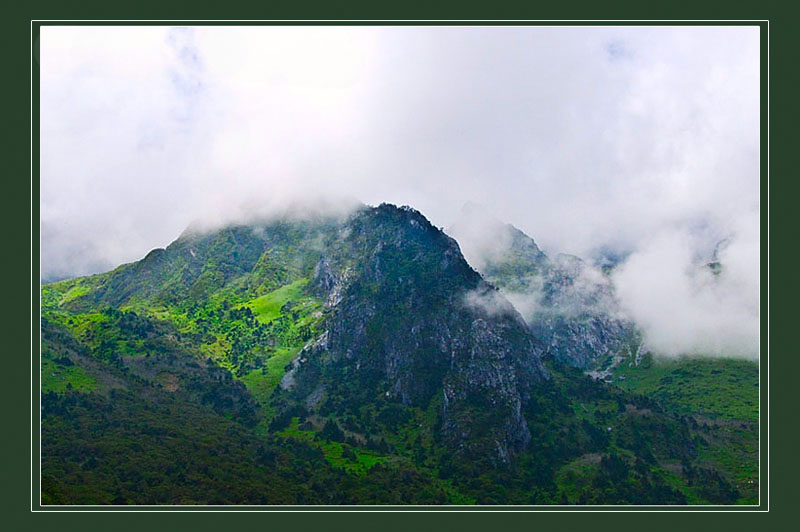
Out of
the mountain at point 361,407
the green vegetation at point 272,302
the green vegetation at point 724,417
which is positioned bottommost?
the green vegetation at point 724,417

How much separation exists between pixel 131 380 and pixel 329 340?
156ft

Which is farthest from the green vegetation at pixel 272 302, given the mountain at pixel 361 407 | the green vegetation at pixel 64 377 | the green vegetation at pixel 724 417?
the green vegetation at pixel 724 417

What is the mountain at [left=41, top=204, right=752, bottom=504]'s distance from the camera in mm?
92000

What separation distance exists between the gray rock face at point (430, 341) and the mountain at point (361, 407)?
1.31 feet

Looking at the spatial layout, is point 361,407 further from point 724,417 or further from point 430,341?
point 724,417

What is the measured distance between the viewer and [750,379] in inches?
7510

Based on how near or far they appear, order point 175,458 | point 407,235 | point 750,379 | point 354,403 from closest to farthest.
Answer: point 175,458
point 354,403
point 407,235
point 750,379

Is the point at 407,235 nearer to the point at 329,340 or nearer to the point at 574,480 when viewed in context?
the point at 329,340

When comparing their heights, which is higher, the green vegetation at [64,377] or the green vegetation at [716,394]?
the green vegetation at [64,377]

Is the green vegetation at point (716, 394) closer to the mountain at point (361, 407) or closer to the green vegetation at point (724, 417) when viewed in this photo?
the green vegetation at point (724, 417)

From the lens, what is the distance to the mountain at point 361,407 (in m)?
92.0

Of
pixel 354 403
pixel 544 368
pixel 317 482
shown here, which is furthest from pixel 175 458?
pixel 544 368

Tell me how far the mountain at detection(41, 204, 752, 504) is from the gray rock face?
1.31 ft

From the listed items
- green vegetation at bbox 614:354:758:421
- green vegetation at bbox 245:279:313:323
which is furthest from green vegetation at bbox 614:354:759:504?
green vegetation at bbox 245:279:313:323
